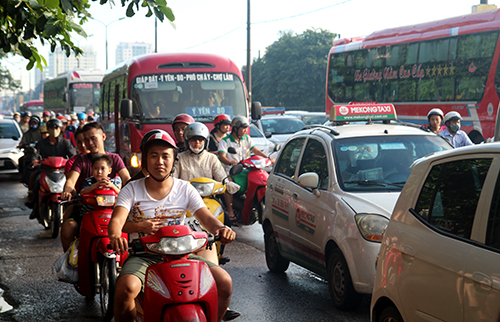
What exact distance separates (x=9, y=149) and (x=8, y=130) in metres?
1.74

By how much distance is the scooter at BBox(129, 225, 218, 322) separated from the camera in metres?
3.63

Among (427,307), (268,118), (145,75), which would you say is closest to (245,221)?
(145,75)

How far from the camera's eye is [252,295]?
6.45m

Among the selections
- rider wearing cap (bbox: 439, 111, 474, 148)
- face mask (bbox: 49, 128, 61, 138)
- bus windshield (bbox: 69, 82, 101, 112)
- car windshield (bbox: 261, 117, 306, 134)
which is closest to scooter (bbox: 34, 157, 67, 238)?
face mask (bbox: 49, 128, 61, 138)

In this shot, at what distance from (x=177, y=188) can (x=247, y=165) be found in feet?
17.1

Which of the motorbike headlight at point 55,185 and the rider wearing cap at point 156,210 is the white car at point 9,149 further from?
the rider wearing cap at point 156,210

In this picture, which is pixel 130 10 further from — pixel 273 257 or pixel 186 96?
pixel 186 96

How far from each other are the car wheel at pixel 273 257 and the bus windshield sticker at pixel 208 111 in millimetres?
6318

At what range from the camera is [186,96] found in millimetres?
13836

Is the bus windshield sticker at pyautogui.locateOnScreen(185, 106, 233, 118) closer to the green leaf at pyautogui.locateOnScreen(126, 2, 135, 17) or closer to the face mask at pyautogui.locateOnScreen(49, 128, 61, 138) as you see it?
the face mask at pyautogui.locateOnScreen(49, 128, 61, 138)

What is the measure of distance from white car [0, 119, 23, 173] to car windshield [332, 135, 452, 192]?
1480 centimetres

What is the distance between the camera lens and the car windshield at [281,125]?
21828mm

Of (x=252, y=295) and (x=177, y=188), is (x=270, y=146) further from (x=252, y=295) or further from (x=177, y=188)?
(x=177, y=188)

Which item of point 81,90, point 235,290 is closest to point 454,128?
point 235,290
